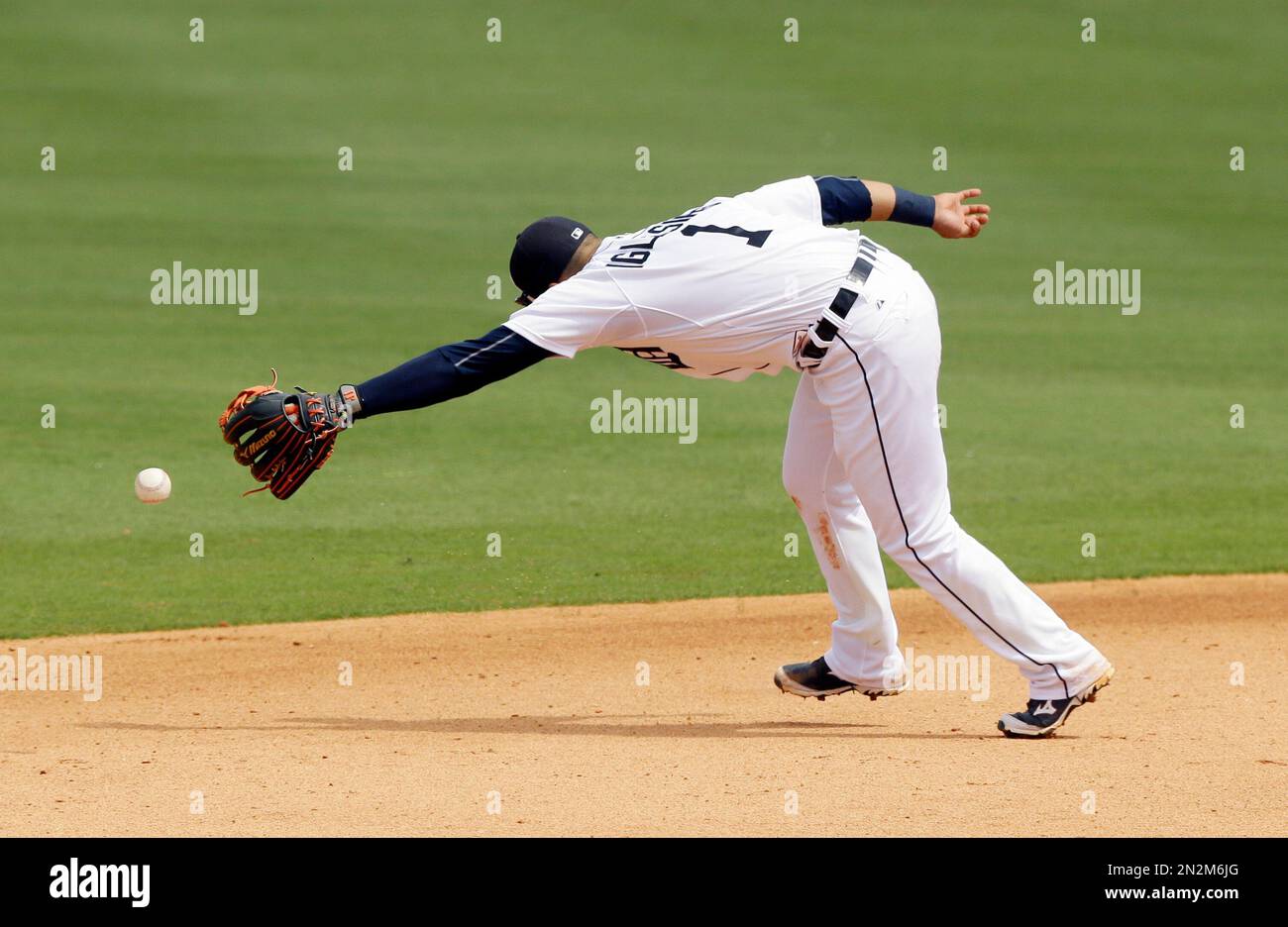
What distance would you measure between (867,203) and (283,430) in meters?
2.06

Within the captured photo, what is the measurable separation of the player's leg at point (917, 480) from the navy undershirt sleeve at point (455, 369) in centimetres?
97

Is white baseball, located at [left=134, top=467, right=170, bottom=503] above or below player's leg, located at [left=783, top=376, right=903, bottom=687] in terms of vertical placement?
above

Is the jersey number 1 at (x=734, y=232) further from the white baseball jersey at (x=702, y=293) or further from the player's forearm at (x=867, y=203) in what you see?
the player's forearm at (x=867, y=203)

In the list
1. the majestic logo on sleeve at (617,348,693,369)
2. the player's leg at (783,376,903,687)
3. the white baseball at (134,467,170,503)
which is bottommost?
the player's leg at (783,376,903,687)

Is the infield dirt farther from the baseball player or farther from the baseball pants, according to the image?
the baseball player

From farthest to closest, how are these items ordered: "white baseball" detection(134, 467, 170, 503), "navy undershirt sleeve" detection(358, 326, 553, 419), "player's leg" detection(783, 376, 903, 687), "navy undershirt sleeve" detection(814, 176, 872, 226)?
1. "white baseball" detection(134, 467, 170, 503)
2. "player's leg" detection(783, 376, 903, 687)
3. "navy undershirt sleeve" detection(814, 176, 872, 226)
4. "navy undershirt sleeve" detection(358, 326, 553, 419)

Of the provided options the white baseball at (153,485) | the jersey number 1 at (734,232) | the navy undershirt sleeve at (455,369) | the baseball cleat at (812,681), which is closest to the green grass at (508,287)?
the white baseball at (153,485)

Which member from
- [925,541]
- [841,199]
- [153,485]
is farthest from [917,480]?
[153,485]

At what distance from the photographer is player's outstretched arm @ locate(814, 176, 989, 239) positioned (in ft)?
18.0

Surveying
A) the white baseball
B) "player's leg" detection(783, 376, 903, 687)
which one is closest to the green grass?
the white baseball

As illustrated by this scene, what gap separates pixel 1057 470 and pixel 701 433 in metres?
2.29

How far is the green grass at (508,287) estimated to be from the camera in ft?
28.5

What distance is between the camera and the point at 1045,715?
17.5ft

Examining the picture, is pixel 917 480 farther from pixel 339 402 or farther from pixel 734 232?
pixel 339 402
